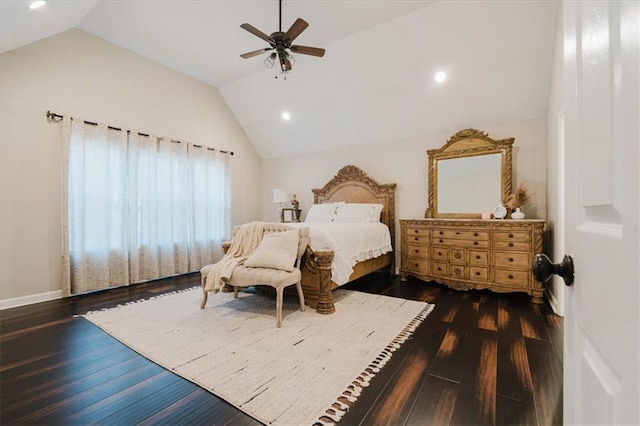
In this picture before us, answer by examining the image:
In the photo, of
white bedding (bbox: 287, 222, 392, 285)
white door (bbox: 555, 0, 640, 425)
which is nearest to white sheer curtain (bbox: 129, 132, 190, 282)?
white bedding (bbox: 287, 222, 392, 285)

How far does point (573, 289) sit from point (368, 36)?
3873 millimetres

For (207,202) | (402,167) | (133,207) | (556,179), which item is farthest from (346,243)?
(133,207)

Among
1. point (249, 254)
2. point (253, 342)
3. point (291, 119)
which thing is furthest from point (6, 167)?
point (291, 119)

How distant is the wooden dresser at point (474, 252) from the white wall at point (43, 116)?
442 centimetres

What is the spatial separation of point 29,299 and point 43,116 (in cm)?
215

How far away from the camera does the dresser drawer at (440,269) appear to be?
3.86 m

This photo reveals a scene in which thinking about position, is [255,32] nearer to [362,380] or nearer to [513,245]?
[362,380]

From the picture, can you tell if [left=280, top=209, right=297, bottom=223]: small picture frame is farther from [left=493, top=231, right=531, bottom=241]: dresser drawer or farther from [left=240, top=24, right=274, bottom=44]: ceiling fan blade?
[left=493, top=231, right=531, bottom=241]: dresser drawer

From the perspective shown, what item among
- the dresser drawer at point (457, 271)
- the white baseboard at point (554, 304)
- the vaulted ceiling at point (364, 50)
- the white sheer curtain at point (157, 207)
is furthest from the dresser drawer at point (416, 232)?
the white sheer curtain at point (157, 207)

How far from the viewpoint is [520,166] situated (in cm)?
391

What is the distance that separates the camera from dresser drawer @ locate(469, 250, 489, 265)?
3570mm

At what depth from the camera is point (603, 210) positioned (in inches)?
19.5

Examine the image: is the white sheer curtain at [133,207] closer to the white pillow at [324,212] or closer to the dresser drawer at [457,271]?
the white pillow at [324,212]

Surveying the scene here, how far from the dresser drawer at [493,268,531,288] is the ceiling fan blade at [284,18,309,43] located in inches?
137
